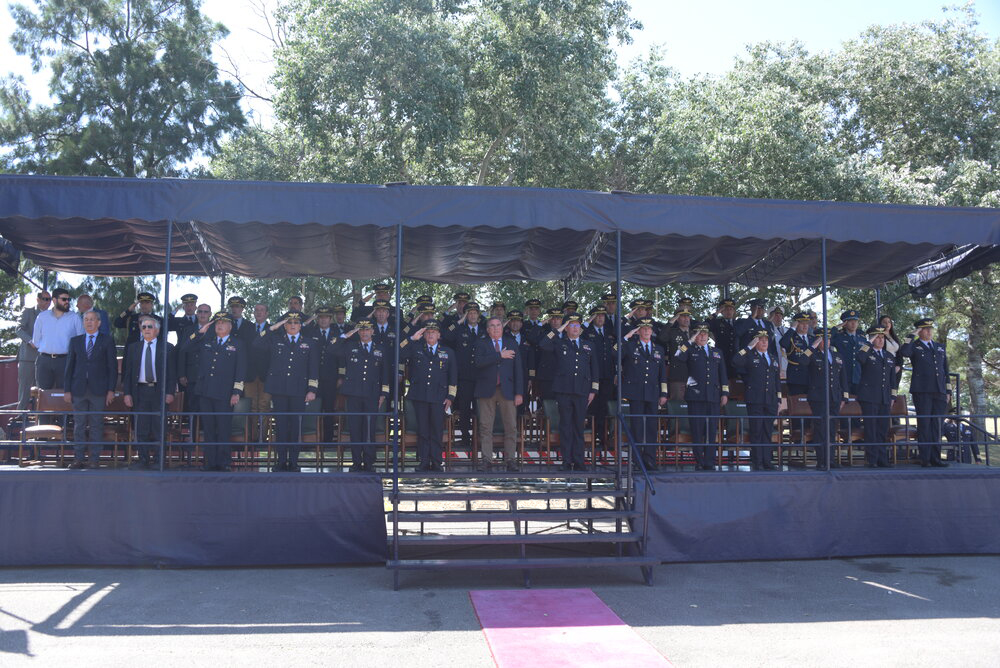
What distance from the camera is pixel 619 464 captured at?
26.2 feet

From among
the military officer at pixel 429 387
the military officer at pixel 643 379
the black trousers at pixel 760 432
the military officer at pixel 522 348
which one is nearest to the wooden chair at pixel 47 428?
the military officer at pixel 429 387

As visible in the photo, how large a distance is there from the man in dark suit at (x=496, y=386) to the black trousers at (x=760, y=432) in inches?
102

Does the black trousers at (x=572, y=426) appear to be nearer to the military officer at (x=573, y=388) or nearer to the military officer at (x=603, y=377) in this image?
the military officer at (x=573, y=388)

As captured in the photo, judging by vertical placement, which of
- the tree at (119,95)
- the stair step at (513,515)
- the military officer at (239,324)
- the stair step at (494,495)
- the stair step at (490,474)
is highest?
the tree at (119,95)

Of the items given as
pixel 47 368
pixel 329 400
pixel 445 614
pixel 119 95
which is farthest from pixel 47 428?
pixel 119 95

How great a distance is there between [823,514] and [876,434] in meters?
1.49

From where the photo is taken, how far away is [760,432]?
9.02 metres

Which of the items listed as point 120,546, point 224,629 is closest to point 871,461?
point 224,629

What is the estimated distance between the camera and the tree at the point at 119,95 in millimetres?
18891

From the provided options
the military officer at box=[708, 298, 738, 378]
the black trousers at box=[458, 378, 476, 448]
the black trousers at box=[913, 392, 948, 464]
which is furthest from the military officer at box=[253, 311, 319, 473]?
the black trousers at box=[913, 392, 948, 464]

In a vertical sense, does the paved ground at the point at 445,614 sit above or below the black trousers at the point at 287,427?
below

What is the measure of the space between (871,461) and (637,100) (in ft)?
37.9

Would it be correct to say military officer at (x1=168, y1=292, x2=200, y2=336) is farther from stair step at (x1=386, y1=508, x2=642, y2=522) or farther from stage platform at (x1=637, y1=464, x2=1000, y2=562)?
stage platform at (x1=637, y1=464, x2=1000, y2=562)

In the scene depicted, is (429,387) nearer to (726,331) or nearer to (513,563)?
(513,563)
